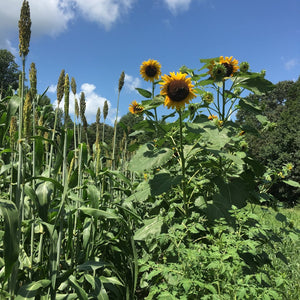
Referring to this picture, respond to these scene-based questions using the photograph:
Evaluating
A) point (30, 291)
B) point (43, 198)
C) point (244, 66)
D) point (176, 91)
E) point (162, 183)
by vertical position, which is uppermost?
point (244, 66)

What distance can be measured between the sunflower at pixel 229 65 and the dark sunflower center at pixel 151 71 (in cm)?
80

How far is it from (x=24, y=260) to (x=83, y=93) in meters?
1.19

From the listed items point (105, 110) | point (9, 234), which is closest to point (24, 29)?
point (9, 234)

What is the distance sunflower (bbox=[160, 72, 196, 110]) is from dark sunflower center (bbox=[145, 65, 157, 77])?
2.74 ft

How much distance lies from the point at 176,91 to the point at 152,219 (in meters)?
0.98

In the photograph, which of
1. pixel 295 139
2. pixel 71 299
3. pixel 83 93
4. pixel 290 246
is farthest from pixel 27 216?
pixel 295 139

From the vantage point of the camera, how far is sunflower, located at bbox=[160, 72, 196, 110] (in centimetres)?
175

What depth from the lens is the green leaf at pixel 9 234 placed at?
39.8 inches

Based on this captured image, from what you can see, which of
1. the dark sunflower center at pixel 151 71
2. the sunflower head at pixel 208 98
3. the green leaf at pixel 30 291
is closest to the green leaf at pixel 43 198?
Answer: the green leaf at pixel 30 291

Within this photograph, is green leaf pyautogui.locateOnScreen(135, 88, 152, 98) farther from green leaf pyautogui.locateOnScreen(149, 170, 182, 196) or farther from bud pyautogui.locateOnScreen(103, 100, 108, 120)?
green leaf pyautogui.locateOnScreen(149, 170, 182, 196)

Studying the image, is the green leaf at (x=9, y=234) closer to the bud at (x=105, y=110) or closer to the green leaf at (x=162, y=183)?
the green leaf at (x=162, y=183)

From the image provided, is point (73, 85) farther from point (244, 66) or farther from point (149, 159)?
point (244, 66)

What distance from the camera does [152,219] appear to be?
6.45 feet

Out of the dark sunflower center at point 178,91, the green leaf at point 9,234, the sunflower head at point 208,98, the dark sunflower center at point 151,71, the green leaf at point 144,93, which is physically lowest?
the green leaf at point 9,234
